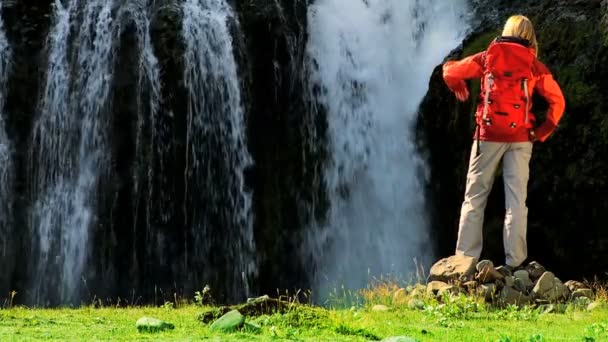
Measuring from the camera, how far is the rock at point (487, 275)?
8.15 m

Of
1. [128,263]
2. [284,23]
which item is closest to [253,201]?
[128,263]

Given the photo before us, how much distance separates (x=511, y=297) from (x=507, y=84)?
2.25 metres

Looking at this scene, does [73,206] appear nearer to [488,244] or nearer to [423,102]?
[423,102]

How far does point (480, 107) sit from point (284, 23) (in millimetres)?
9967

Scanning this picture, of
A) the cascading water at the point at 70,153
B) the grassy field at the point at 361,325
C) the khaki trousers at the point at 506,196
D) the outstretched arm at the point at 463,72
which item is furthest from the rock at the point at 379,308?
the cascading water at the point at 70,153

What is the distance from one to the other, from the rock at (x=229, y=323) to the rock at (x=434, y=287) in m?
3.21

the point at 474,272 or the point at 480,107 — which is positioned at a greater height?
the point at 480,107

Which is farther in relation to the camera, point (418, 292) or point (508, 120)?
point (508, 120)

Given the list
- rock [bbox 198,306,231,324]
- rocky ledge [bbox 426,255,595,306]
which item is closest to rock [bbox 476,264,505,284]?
rocky ledge [bbox 426,255,595,306]

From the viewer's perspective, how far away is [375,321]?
21.1 feet

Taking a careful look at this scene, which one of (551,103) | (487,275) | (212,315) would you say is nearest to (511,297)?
(487,275)

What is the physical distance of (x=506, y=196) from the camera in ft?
29.0

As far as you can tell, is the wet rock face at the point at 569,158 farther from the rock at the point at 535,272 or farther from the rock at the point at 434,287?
the rock at the point at 434,287

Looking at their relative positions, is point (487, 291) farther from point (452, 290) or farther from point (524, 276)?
point (524, 276)
